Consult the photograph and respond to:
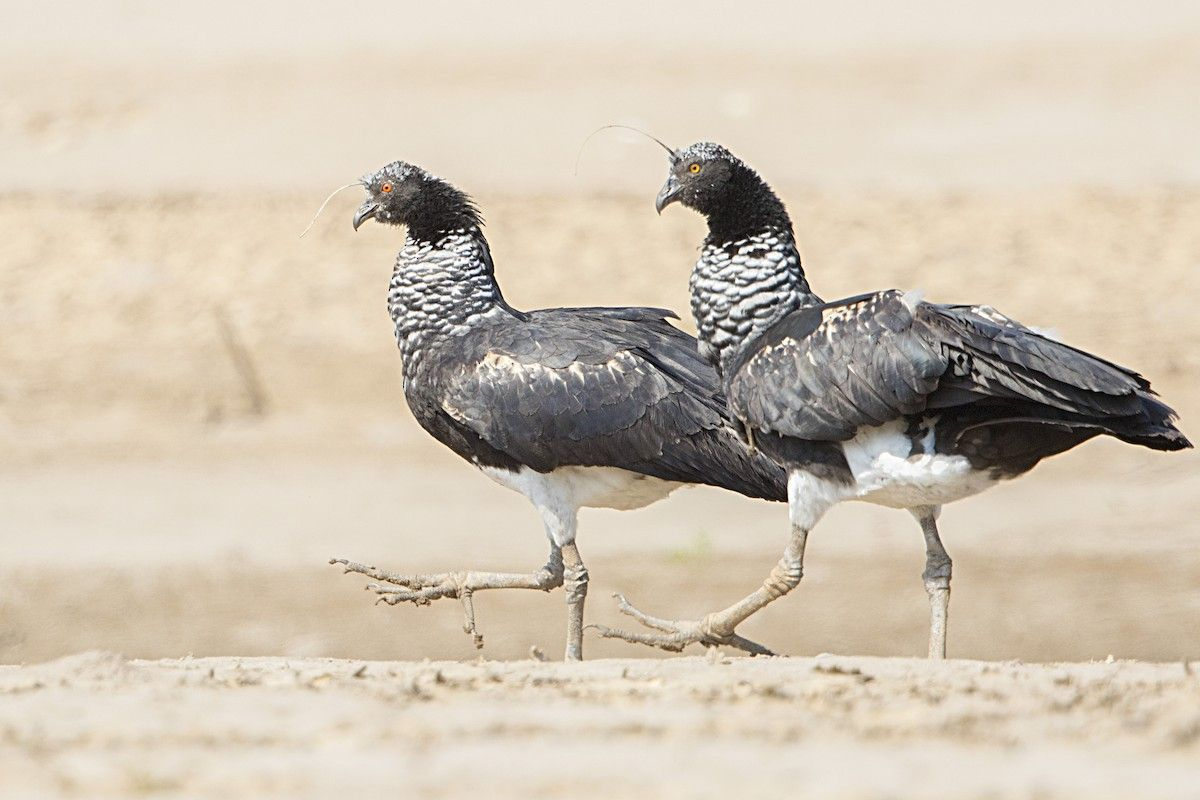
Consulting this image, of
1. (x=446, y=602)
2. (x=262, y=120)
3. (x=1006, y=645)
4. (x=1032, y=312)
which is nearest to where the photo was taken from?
(x=1006, y=645)

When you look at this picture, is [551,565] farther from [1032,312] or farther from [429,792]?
[1032,312]

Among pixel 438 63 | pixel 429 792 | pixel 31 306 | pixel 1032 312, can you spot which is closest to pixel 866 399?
pixel 429 792

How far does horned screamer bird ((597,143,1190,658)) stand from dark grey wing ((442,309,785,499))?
387mm

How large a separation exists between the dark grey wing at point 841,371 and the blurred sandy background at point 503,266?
134 inches

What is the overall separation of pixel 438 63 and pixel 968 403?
12.6 m

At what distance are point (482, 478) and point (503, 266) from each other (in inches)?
82.9

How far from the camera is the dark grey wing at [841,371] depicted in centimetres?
542

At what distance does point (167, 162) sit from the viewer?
15172 mm

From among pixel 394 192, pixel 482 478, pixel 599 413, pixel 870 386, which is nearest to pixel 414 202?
pixel 394 192

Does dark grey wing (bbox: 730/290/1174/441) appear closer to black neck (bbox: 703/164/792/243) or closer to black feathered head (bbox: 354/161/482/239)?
black neck (bbox: 703/164/792/243)

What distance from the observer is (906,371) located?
541 centimetres

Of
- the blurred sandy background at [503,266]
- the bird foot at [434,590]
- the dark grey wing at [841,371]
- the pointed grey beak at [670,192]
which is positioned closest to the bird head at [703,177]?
the pointed grey beak at [670,192]

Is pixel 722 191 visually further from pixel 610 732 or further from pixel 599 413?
pixel 610 732

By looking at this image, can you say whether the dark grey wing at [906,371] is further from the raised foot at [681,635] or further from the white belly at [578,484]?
the white belly at [578,484]
